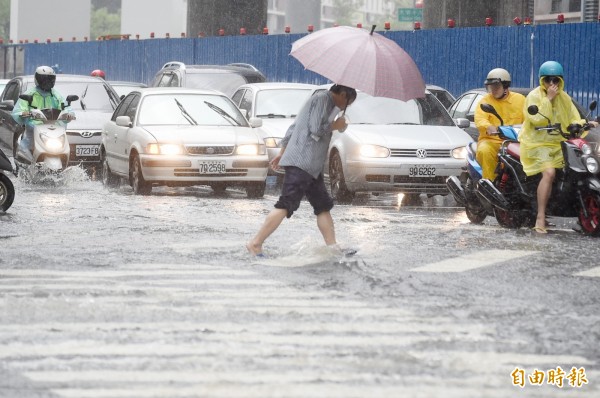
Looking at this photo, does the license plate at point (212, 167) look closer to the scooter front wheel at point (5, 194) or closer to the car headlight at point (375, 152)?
the car headlight at point (375, 152)

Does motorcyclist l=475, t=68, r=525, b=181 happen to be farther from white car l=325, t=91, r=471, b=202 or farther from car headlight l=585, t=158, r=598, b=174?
white car l=325, t=91, r=471, b=202

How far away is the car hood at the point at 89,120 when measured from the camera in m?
23.9

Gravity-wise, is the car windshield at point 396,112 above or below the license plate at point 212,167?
above

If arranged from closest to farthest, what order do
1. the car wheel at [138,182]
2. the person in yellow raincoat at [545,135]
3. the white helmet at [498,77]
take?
the person in yellow raincoat at [545,135]
the white helmet at [498,77]
the car wheel at [138,182]

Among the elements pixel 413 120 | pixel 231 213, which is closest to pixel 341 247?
pixel 231 213

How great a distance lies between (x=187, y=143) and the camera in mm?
19531

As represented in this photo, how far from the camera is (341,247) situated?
41.8 ft

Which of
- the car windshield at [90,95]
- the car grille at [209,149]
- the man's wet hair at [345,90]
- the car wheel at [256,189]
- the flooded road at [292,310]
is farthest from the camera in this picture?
the car windshield at [90,95]

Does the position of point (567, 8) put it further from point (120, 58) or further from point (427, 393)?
point (427, 393)

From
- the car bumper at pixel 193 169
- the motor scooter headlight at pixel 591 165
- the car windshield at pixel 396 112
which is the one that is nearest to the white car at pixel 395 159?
the car windshield at pixel 396 112

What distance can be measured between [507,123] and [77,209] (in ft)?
16.4

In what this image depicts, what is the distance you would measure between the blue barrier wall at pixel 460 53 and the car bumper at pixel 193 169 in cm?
757

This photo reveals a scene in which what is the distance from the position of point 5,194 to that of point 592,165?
640 centimetres

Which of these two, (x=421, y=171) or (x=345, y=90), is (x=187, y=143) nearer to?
(x=421, y=171)
